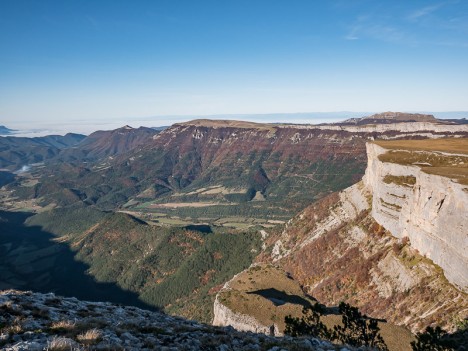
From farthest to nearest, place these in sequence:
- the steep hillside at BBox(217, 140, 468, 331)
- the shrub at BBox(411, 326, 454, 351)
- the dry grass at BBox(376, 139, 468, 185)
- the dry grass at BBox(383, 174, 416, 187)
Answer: the dry grass at BBox(383, 174, 416, 187)
the dry grass at BBox(376, 139, 468, 185)
the steep hillside at BBox(217, 140, 468, 331)
the shrub at BBox(411, 326, 454, 351)

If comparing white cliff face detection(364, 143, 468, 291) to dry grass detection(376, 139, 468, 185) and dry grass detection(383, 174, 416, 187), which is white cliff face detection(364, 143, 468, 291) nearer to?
dry grass detection(383, 174, 416, 187)

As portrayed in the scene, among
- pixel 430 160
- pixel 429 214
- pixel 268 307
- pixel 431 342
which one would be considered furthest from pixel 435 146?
pixel 431 342

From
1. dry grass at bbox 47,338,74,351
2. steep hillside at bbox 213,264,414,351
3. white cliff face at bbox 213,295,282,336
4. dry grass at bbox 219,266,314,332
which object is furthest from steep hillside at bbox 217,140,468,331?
dry grass at bbox 47,338,74,351

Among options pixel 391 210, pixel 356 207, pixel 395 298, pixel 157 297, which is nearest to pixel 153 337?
pixel 395 298

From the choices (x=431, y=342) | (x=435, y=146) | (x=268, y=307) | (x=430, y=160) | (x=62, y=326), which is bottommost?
(x=268, y=307)

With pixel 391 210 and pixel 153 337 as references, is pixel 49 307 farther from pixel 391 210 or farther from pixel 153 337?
pixel 391 210

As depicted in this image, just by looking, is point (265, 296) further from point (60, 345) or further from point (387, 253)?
point (60, 345)

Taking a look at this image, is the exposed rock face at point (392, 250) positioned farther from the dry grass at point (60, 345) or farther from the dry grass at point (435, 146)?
the dry grass at point (60, 345)

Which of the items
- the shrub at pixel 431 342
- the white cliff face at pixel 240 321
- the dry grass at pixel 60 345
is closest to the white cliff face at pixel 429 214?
the shrub at pixel 431 342
